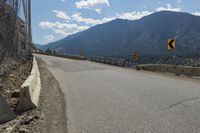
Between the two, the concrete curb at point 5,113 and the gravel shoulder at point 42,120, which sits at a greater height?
the concrete curb at point 5,113

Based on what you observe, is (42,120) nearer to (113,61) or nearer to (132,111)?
(132,111)

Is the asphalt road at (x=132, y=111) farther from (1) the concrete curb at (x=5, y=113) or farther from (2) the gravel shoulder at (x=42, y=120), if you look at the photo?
(1) the concrete curb at (x=5, y=113)

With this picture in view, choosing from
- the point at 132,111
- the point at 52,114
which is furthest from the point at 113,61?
the point at 52,114

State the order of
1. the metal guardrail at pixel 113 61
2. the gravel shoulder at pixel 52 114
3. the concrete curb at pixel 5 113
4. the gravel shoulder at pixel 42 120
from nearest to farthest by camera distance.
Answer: the gravel shoulder at pixel 42 120
the gravel shoulder at pixel 52 114
the concrete curb at pixel 5 113
the metal guardrail at pixel 113 61

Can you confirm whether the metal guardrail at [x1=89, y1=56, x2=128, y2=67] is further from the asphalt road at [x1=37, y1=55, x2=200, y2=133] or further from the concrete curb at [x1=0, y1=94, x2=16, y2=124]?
the concrete curb at [x1=0, y1=94, x2=16, y2=124]

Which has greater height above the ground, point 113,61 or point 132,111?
point 132,111

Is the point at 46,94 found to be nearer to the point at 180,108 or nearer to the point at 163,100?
the point at 163,100

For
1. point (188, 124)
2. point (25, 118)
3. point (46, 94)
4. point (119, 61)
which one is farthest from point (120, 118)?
point (119, 61)

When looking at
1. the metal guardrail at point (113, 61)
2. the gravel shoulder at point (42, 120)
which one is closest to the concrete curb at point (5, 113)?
the gravel shoulder at point (42, 120)

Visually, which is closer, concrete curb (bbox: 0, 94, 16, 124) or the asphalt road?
the asphalt road

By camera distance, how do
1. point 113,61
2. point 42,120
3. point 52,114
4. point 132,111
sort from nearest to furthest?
1. point 42,120
2. point 52,114
3. point 132,111
4. point 113,61

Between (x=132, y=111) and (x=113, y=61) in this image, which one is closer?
(x=132, y=111)

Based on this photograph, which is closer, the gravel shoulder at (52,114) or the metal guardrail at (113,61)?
the gravel shoulder at (52,114)

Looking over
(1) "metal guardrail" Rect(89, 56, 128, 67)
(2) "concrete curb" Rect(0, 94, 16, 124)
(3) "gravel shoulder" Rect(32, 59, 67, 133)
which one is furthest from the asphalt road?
(1) "metal guardrail" Rect(89, 56, 128, 67)
